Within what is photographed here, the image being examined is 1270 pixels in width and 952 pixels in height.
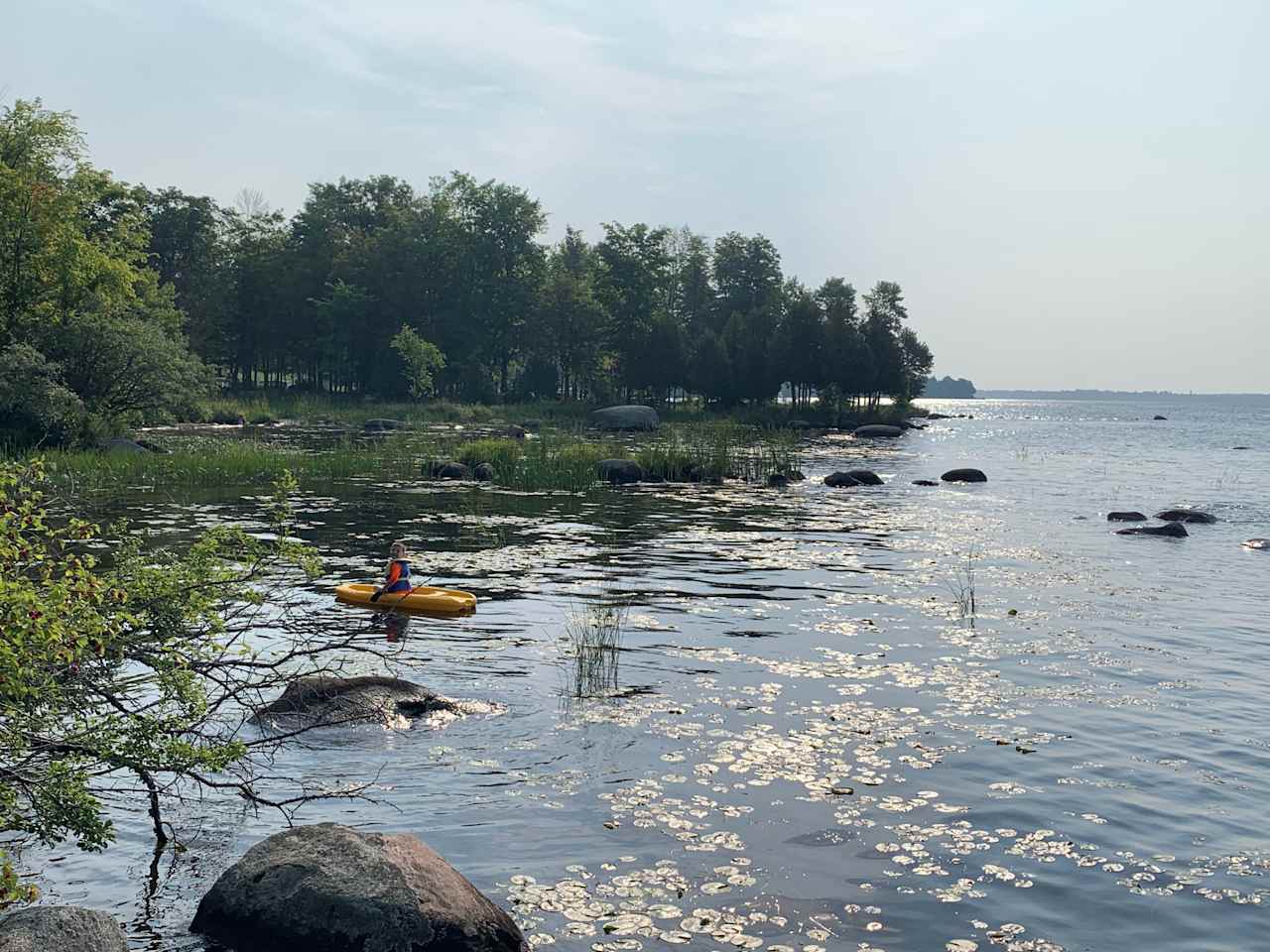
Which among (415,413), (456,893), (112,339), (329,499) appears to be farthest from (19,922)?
(415,413)

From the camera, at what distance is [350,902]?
20.4ft

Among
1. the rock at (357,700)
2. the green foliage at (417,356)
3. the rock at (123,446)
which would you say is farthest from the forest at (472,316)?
the rock at (357,700)

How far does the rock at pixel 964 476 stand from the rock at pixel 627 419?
30758 millimetres

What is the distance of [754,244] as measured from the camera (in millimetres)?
126312

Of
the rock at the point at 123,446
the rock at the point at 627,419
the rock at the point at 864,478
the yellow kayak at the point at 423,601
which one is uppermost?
the rock at the point at 627,419

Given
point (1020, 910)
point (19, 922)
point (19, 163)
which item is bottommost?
point (1020, 910)

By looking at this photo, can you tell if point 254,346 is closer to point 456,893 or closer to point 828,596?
point 828,596

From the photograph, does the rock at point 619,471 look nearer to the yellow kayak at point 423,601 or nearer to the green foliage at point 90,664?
the yellow kayak at point 423,601

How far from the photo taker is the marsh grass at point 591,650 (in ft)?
40.1

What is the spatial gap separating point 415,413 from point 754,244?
64.0 meters

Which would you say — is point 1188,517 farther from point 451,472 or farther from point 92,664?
point 92,664

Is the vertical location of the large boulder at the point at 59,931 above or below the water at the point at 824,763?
above

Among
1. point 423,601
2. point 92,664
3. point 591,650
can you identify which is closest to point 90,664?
point 92,664

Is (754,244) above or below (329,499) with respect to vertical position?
above
